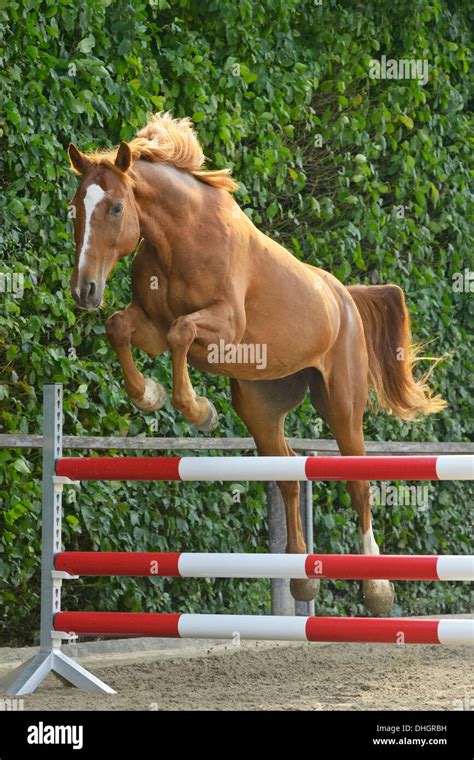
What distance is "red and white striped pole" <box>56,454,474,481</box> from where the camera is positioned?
344 cm

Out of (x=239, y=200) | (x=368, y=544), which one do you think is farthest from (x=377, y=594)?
(x=239, y=200)

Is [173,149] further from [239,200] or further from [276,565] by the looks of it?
[239,200]

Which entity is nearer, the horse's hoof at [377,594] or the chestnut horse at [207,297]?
the chestnut horse at [207,297]

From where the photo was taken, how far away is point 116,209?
3.35 meters

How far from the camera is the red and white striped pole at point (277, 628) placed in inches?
131

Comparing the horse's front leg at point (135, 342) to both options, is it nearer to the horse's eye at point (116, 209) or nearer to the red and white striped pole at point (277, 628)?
the horse's eye at point (116, 209)

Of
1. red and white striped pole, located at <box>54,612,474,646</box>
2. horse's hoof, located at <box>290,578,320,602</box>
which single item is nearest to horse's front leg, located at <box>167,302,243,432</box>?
red and white striped pole, located at <box>54,612,474,646</box>

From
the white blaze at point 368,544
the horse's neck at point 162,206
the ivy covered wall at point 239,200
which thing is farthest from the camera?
the ivy covered wall at point 239,200

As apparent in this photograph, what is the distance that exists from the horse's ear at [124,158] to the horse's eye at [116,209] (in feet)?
0.42

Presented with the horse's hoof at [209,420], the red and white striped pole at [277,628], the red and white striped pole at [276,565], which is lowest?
the red and white striped pole at [277,628]

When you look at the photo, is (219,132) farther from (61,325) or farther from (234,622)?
(234,622)

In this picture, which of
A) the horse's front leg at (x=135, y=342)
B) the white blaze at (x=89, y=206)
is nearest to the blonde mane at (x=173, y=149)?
the white blaze at (x=89, y=206)

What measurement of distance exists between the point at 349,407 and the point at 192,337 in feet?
3.16
